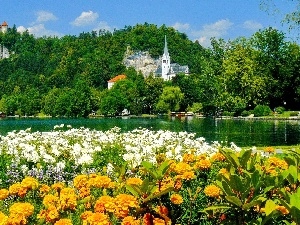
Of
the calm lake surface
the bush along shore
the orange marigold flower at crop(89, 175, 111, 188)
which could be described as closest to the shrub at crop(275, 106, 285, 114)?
the calm lake surface

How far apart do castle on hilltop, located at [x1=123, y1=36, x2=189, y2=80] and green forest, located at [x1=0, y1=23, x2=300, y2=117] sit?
2236 mm

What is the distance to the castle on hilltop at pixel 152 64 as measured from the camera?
136000 mm

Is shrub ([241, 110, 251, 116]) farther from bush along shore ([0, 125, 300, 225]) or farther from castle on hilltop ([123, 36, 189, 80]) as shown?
castle on hilltop ([123, 36, 189, 80])

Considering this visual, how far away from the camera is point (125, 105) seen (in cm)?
9225

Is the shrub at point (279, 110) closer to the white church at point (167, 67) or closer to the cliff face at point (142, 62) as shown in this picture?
the white church at point (167, 67)

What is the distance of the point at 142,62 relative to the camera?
14525cm

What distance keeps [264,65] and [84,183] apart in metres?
66.3

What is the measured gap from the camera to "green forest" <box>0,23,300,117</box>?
216 feet

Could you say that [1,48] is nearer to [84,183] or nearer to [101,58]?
[101,58]

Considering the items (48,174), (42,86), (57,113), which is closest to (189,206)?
(48,174)

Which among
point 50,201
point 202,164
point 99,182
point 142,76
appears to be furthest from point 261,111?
point 142,76

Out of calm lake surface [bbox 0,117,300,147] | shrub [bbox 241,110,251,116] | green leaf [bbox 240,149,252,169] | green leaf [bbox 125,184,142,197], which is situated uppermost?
green leaf [bbox 240,149,252,169]

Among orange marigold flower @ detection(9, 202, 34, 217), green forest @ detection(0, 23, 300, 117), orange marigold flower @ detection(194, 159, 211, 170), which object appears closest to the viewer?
orange marigold flower @ detection(9, 202, 34, 217)

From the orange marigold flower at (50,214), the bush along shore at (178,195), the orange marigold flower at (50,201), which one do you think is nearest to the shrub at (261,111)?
the bush along shore at (178,195)
